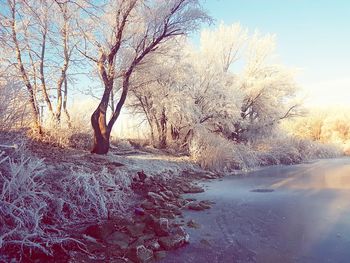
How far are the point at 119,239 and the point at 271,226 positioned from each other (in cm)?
242

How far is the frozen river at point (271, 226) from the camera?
3.93 metres

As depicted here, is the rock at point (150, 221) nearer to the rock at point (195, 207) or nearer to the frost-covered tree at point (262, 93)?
the rock at point (195, 207)

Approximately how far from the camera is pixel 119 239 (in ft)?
14.1

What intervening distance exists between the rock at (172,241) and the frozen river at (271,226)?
104 mm

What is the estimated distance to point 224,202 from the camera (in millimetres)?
6949

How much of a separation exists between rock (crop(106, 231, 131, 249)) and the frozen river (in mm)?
636

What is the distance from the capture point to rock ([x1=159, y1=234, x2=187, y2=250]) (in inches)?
164

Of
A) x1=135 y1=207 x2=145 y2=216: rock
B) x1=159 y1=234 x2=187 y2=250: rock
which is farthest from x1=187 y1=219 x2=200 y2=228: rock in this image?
x1=135 y1=207 x2=145 y2=216: rock

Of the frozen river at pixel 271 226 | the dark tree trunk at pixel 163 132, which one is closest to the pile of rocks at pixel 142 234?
the frozen river at pixel 271 226

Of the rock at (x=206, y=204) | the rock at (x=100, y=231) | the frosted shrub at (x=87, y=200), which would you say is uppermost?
the frosted shrub at (x=87, y=200)

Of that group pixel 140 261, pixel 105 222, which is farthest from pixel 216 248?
pixel 105 222

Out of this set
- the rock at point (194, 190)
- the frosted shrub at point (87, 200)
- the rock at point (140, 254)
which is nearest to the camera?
the rock at point (140, 254)

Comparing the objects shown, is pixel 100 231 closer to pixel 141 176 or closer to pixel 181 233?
pixel 181 233

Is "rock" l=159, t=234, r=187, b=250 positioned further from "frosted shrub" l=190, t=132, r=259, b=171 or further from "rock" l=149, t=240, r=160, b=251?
"frosted shrub" l=190, t=132, r=259, b=171
